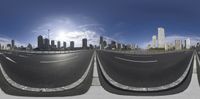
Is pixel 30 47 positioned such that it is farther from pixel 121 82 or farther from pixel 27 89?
pixel 121 82

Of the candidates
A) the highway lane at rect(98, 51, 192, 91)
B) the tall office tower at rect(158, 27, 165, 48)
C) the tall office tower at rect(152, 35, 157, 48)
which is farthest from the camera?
the highway lane at rect(98, 51, 192, 91)

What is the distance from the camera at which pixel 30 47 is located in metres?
3.44

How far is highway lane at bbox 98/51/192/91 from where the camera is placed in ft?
13.2

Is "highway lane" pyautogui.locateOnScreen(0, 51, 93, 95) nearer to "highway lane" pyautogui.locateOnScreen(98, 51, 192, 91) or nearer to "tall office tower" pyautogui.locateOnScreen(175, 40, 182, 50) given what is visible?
"highway lane" pyautogui.locateOnScreen(98, 51, 192, 91)

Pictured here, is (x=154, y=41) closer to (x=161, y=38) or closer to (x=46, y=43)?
(x=161, y=38)

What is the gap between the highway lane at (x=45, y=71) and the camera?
4.09 metres

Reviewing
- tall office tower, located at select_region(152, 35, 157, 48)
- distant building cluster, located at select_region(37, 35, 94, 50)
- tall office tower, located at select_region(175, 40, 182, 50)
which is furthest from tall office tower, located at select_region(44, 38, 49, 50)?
tall office tower, located at select_region(175, 40, 182, 50)

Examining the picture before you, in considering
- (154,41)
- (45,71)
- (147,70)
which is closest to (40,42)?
(45,71)

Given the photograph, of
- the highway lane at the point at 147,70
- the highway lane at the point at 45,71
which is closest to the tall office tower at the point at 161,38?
the highway lane at the point at 147,70

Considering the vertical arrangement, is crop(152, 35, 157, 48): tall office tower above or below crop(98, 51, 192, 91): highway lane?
above

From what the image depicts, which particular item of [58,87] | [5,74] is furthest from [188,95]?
[5,74]

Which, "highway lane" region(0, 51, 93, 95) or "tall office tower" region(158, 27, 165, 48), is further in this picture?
"highway lane" region(0, 51, 93, 95)

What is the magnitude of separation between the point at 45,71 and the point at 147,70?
1.64m

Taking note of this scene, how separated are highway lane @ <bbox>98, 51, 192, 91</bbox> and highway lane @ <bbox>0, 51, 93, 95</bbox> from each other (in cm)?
52
